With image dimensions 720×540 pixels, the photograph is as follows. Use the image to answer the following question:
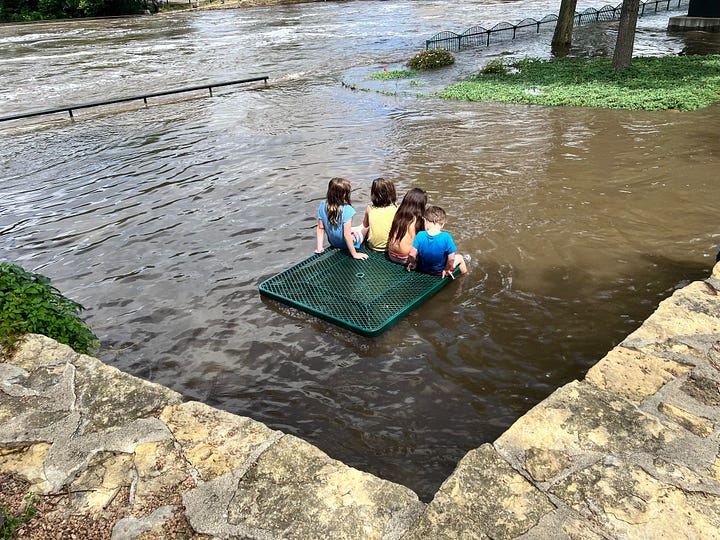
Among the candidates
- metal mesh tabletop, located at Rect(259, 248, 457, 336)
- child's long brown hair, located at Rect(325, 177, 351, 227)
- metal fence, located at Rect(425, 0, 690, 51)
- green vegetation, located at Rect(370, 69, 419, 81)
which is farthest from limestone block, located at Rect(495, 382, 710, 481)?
metal fence, located at Rect(425, 0, 690, 51)

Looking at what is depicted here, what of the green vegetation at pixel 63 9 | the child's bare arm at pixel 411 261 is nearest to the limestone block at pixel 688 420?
the child's bare arm at pixel 411 261

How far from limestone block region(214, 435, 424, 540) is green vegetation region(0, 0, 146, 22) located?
6761 centimetres

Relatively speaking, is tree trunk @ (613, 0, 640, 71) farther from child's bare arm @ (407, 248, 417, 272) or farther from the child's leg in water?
child's bare arm @ (407, 248, 417, 272)

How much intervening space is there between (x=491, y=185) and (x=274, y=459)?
6659mm

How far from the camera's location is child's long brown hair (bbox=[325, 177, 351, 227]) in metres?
6.05

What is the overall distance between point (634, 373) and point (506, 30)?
28.6 meters

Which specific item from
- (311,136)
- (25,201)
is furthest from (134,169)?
(311,136)

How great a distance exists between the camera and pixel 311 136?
40.2 feet

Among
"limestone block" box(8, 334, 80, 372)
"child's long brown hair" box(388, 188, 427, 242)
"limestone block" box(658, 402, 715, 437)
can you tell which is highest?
"child's long brown hair" box(388, 188, 427, 242)

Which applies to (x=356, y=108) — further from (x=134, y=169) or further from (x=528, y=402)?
(x=528, y=402)

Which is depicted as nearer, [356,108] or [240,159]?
[240,159]

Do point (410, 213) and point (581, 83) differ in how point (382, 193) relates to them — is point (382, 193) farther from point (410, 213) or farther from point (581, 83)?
point (581, 83)

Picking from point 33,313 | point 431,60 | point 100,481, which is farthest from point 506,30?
point 100,481

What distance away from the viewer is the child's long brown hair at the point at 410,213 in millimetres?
5875
